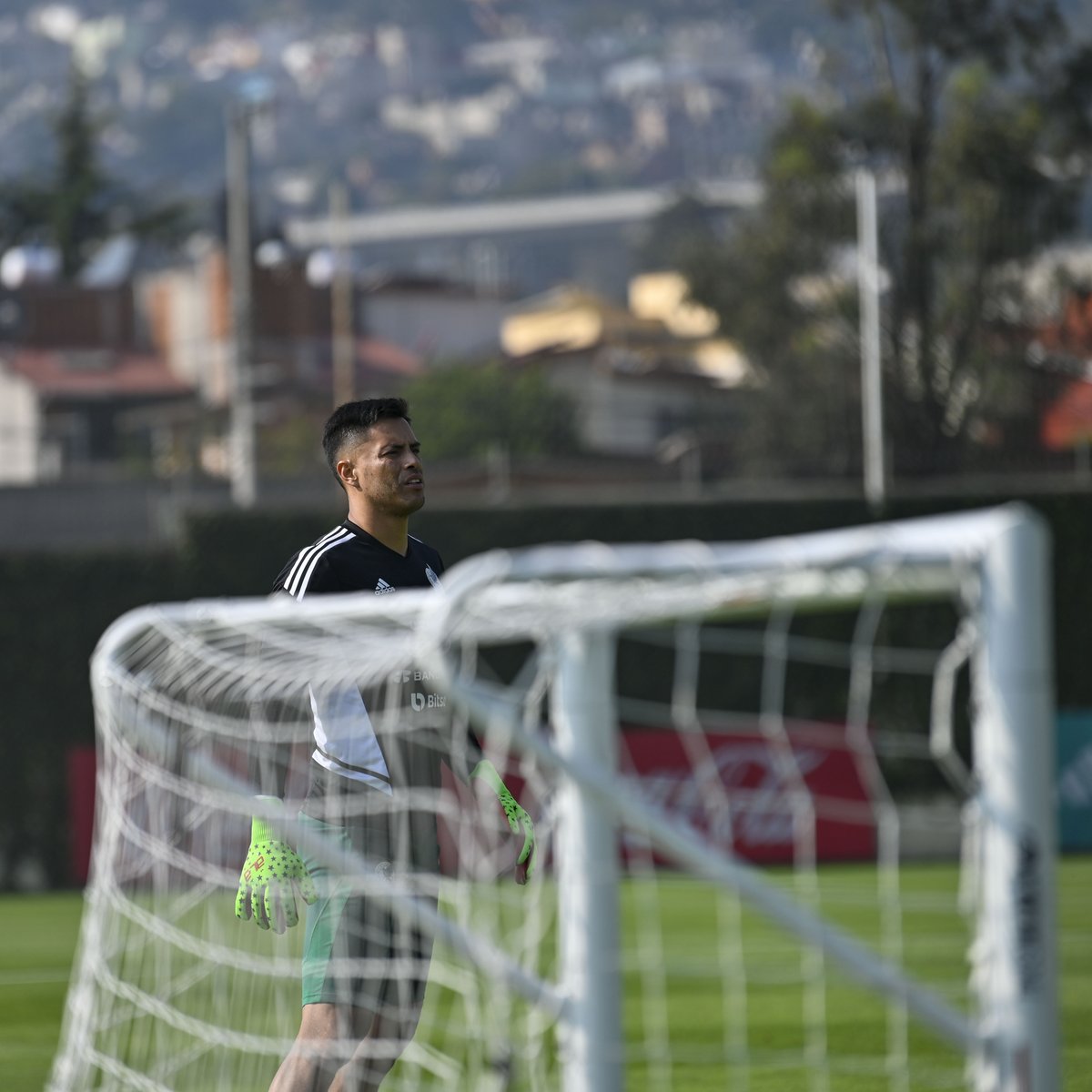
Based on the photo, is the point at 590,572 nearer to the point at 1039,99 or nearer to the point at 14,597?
the point at 14,597

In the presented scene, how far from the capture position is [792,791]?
1792 cm

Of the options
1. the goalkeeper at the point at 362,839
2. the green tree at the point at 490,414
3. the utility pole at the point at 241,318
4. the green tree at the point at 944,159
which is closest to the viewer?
the goalkeeper at the point at 362,839

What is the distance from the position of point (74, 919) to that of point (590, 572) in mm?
12727

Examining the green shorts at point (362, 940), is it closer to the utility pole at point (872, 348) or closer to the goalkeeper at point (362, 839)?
the goalkeeper at point (362, 839)

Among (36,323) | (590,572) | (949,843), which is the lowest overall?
(949,843)

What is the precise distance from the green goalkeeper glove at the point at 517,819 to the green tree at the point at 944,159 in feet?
95.1

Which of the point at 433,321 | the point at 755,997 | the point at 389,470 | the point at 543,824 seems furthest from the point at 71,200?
the point at 543,824

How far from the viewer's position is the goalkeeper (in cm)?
443

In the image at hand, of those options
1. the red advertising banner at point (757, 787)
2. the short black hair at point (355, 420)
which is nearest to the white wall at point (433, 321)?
the red advertising banner at point (757, 787)

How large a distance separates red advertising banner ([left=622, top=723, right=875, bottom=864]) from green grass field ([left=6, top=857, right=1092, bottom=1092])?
1.82 m

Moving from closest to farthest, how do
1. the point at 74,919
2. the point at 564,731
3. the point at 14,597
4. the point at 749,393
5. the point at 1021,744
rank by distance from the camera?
the point at 1021,744
the point at 564,731
the point at 74,919
the point at 14,597
the point at 749,393

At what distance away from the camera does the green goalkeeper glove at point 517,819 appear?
464 cm

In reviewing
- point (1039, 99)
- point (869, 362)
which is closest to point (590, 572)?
point (869, 362)

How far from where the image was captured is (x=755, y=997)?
32.3 feet
